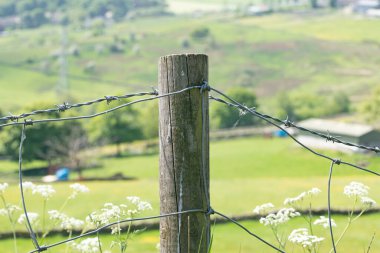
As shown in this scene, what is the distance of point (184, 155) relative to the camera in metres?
3.48

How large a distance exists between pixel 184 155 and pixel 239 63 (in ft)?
521

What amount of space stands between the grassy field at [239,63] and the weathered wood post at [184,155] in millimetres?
116971

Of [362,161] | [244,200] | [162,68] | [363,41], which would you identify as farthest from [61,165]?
[363,41]

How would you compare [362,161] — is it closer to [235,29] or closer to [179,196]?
[179,196]

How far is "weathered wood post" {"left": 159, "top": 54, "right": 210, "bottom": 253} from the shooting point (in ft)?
11.4

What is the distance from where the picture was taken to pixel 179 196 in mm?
3482

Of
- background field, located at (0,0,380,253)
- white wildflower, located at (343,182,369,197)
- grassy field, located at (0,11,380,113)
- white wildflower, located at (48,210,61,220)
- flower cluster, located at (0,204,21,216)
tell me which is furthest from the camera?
grassy field, located at (0,11,380,113)

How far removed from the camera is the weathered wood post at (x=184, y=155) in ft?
11.4

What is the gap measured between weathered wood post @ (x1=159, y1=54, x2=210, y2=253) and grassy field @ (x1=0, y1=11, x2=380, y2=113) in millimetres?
116971

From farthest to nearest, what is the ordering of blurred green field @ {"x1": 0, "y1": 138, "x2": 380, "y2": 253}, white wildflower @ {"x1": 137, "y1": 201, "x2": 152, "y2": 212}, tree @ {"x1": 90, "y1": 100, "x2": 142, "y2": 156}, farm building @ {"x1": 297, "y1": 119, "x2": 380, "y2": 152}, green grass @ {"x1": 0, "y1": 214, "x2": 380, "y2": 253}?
1. tree @ {"x1": 90, "y1": 100, "x2": 142, "y2": 156}
2. farm building @ {"x1": 297, "y1": 119, "x2": 380, "y2": 152}
3. blurred green field @ {"x1": 0, "y1": 138, "x2": 380, "y2": 253}
4. green grass @ {"x1": 0, "y1": 214, "x2": 380, "y2": 253}
5. white wildflower @ {"x1": 137, "y1": 201, "x2": 152, "y2": 212}

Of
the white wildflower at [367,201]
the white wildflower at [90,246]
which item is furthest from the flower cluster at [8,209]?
the white wildflower at [367,201]

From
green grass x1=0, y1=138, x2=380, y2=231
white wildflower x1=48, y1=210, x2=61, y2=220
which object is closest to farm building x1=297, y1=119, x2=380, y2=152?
green grass x1=0, y1=138, x2=380, y2=231

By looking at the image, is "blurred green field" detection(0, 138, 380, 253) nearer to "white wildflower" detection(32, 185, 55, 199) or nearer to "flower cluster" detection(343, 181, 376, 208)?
"flower cluster" detection(343, 181, 376, 208)

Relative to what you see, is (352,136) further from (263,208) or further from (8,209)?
(8,209)
